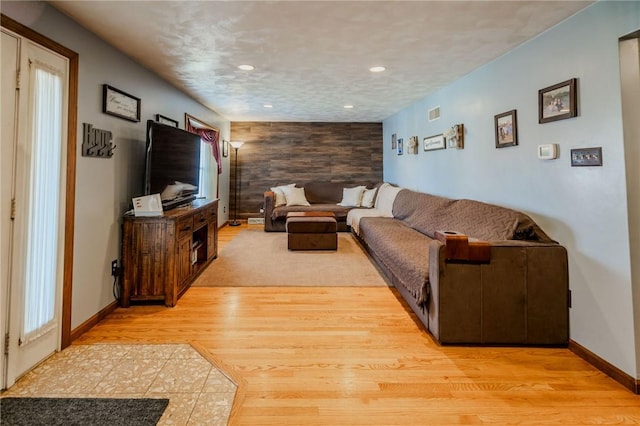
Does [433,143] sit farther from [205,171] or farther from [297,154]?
[205,171]

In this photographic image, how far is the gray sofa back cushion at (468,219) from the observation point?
2246 millimetres

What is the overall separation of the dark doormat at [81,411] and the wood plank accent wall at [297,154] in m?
5.54

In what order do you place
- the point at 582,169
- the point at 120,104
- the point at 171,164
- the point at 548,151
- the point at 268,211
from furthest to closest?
the point at 268,211, the point at 171,164, the point at 120,104, the point at 548,151, the point at 582,169

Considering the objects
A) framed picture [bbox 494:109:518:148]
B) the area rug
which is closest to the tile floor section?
the area rug

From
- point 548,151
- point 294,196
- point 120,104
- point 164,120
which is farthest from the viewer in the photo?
point 294,196

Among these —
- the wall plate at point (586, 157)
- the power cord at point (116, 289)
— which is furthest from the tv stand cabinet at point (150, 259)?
the wall plate at point (586, 157)

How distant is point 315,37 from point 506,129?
5.81 ft

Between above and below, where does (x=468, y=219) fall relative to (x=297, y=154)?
below

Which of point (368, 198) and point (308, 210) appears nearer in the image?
point (308, 210)

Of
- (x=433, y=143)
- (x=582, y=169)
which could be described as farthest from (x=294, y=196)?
(x=582, y=169)

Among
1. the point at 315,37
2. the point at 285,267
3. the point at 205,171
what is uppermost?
the point at 315,37

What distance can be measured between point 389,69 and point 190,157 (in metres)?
2.37

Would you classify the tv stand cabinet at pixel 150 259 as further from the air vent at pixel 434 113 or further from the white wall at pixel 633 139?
the air vent at pixel 434 113

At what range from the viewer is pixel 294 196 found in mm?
6336
